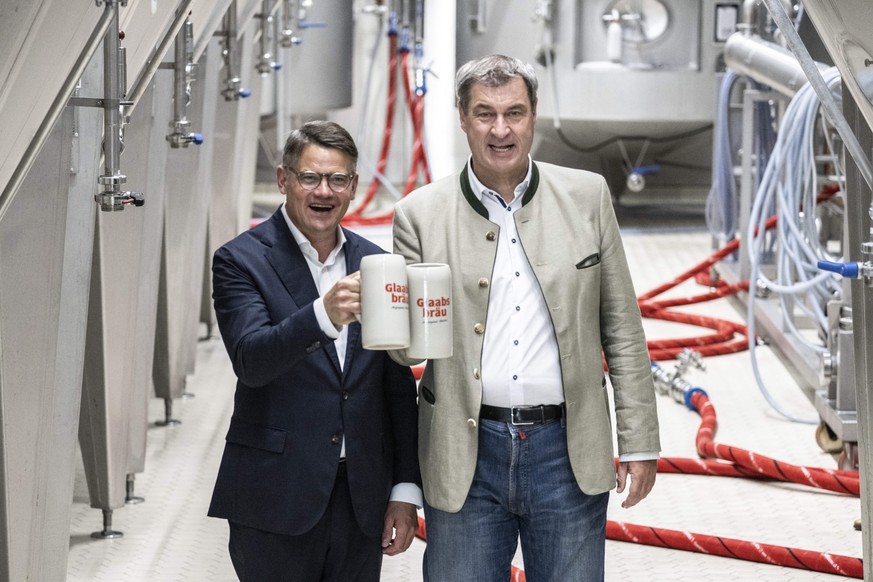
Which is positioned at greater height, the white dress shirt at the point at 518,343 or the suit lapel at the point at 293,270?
the suit lapel at the point at 293,270

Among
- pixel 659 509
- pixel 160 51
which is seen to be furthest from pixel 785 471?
pixel 160 51

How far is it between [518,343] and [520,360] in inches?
1.0

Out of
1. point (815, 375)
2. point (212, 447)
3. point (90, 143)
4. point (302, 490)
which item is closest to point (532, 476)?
point (302, 490)

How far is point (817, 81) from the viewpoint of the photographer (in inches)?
78.0

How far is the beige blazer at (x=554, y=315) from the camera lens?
1848 millimetres

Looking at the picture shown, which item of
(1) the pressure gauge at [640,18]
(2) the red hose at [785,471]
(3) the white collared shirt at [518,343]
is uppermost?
(1) the pressure gauge at [640,18]

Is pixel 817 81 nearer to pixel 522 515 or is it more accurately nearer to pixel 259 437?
pixel 522 515

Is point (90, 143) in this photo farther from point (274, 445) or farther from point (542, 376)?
point (542, 376)

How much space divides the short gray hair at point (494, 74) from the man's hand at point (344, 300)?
0.34 meters

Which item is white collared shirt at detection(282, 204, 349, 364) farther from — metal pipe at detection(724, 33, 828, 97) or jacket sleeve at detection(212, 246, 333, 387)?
metal pipe at detection(724, 33, 828, 97)

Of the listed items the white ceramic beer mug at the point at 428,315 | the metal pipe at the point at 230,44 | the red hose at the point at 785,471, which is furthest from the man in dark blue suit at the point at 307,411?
the metal pipe at the point at 230,44

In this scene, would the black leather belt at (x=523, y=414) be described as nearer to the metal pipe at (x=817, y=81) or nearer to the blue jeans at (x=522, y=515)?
the blue jeans at (x=522, y=515)

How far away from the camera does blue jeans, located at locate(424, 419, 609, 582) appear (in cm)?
Answer: 186

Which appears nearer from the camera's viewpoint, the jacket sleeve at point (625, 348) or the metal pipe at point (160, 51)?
the jacket sleeve at point (625, 348)
